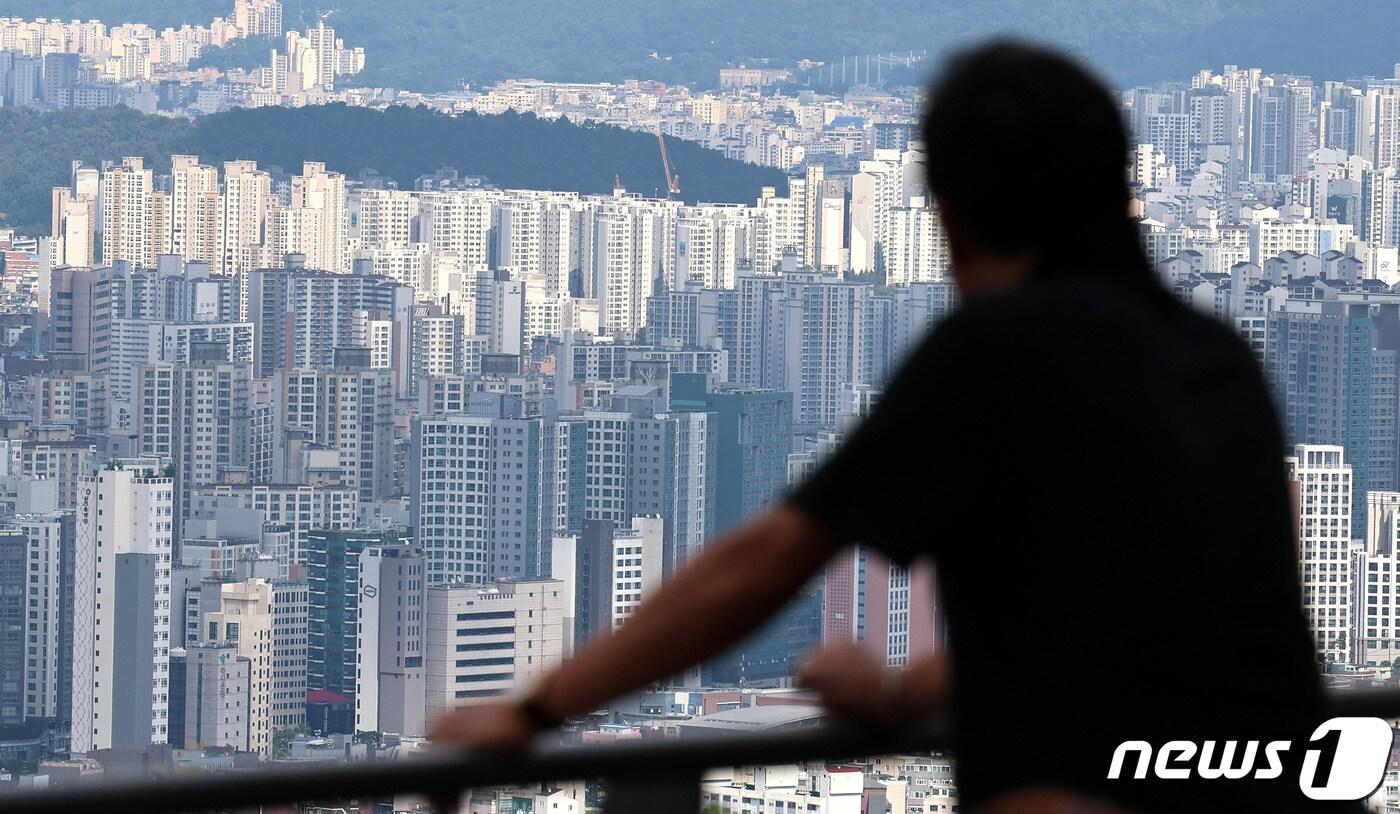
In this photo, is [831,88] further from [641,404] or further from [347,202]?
[641,404]

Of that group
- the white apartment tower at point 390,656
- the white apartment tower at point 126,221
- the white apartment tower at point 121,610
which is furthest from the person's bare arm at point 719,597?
the white apartment tower at point 126,221

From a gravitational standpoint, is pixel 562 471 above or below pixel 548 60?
below

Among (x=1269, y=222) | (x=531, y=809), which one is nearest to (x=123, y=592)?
(x=1269, y=222)

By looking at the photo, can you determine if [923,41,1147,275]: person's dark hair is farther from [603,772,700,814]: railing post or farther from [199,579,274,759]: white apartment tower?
[199,579,274,759]: white apartment tower

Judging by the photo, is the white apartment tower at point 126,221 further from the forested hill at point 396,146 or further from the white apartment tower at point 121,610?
the white apartment tower at point 121,610

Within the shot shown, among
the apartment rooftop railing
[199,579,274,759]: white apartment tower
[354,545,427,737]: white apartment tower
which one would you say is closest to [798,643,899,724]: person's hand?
the apartment rooftop railing

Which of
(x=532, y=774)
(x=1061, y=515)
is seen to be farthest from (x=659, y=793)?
(x=1061, y=515)

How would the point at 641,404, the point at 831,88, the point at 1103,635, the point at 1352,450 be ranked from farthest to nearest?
the point at 831,88 < the point at 641,404 < the point at 1352,450 < the point at 1103,635

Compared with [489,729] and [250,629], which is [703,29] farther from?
[489,729]

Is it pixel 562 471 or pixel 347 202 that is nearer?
pixel 562 471
